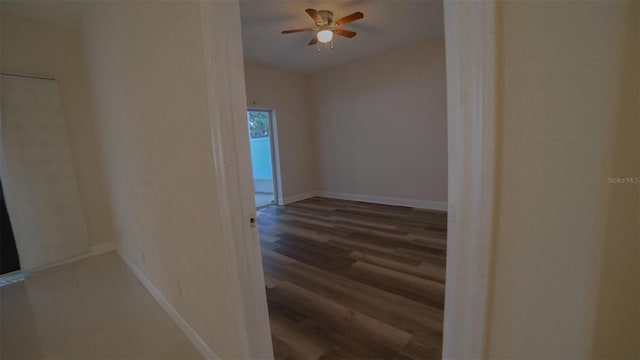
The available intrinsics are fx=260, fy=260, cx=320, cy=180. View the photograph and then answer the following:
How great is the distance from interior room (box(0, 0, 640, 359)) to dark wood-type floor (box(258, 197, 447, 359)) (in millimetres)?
18

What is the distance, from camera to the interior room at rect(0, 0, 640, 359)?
1.85ft

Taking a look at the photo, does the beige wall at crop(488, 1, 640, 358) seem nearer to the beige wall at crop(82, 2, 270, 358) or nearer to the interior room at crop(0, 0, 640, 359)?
the interior room at crop(0, 0, 640, 359)

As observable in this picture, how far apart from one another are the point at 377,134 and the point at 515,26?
417 cm

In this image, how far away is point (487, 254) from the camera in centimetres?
69

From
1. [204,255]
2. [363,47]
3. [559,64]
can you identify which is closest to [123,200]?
[204,255]

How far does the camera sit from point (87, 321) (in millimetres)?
1850

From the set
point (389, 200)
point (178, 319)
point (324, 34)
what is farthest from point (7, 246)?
point (389, 200)

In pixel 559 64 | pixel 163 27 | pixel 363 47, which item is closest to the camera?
pixel 559 64

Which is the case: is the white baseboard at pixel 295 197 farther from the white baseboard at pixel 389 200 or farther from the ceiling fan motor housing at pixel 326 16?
the ceiling fan motor housing at pixel 326 16

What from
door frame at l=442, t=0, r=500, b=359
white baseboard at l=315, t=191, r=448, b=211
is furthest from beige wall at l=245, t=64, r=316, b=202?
door frame at l=442, t=0, r=500, b=359

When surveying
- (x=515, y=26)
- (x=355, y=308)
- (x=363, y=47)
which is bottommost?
(x=355, y=308)

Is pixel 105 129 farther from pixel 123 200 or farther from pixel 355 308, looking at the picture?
pixel 355 308

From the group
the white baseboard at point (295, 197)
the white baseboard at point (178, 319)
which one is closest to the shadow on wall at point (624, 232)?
the white baseboard at point (178, 319)

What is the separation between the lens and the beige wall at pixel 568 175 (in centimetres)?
52
